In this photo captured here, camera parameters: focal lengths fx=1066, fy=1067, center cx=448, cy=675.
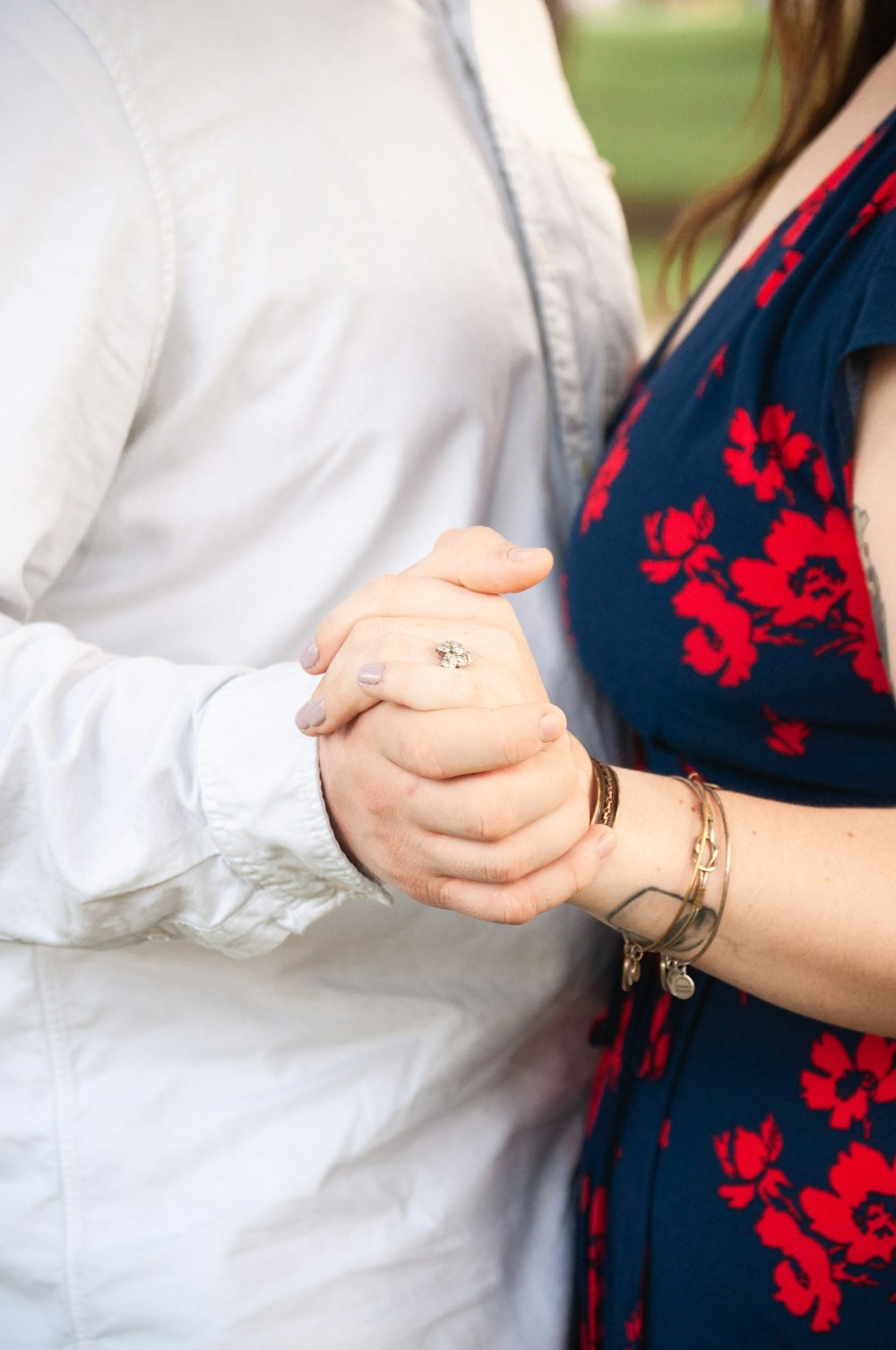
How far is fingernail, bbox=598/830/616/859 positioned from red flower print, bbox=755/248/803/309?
0.43 metres

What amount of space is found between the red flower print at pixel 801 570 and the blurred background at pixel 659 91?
5318 mm

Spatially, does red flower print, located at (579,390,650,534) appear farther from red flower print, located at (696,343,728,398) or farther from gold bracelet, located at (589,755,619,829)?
gold bracelet, located at (589,755,619,829)

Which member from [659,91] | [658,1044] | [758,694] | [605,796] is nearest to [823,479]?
[758,694]

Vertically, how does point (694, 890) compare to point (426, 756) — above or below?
below

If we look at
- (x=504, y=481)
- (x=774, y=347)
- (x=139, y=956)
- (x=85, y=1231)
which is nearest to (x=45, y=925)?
(x=139, y=956)

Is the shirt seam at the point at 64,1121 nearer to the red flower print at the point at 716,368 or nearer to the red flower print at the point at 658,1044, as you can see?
the red flower print at the point at 658,1044

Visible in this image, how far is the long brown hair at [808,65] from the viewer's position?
1.12 metres

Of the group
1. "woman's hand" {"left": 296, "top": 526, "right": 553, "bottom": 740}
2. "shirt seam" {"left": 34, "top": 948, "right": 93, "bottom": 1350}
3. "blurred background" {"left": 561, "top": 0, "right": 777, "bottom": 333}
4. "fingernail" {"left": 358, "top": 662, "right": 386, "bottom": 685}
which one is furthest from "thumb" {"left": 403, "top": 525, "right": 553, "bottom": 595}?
"blurred background" {"left": 561, "top": 0, "right": 777, "bottom": 333}

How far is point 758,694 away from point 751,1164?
392mm

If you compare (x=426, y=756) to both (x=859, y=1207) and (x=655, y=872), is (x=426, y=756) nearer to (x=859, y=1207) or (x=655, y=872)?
(x=655, y=872)

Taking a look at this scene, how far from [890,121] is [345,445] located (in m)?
0.49

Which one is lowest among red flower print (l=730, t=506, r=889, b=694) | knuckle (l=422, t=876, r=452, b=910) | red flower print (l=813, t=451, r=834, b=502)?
knuckle (l=422, t=876, r=452, b=910)

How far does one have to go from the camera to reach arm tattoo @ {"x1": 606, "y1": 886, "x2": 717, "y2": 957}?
761mm

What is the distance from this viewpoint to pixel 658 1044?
1002 millimetres
